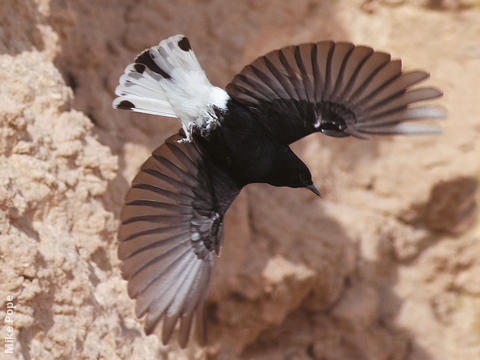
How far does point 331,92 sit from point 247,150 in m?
0.41

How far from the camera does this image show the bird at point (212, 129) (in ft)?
9.67

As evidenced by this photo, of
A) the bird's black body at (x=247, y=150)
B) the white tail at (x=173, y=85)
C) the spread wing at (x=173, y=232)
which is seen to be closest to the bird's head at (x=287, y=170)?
the bird's black body at (x=247, y=150)

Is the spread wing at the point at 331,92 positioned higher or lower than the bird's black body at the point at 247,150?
higher

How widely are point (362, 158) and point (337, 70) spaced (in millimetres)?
1427

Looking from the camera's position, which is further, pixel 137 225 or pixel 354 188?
pixel 354 188

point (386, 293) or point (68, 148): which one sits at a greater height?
point (386, 293)

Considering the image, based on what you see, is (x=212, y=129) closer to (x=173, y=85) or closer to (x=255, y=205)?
(x=173, y=85)

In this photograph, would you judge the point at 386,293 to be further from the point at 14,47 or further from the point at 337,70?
the point at 14,47

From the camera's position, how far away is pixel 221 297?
145 inches

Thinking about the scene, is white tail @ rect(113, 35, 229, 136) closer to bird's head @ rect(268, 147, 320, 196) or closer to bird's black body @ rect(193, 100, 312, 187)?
bird's black body @ rect(193, 100, 312, 187)

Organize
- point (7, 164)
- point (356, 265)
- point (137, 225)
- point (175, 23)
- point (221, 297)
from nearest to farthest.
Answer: point (7, 164) → point (137, 225) → point (221, 297) → point (175, 23) → point (356, 265)

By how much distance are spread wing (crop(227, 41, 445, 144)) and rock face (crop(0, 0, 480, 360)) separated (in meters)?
0.63

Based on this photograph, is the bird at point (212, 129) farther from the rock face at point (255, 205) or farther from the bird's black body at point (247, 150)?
the rock face at point (255, 205)

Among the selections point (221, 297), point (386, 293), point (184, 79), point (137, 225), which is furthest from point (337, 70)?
point (386, 293)
